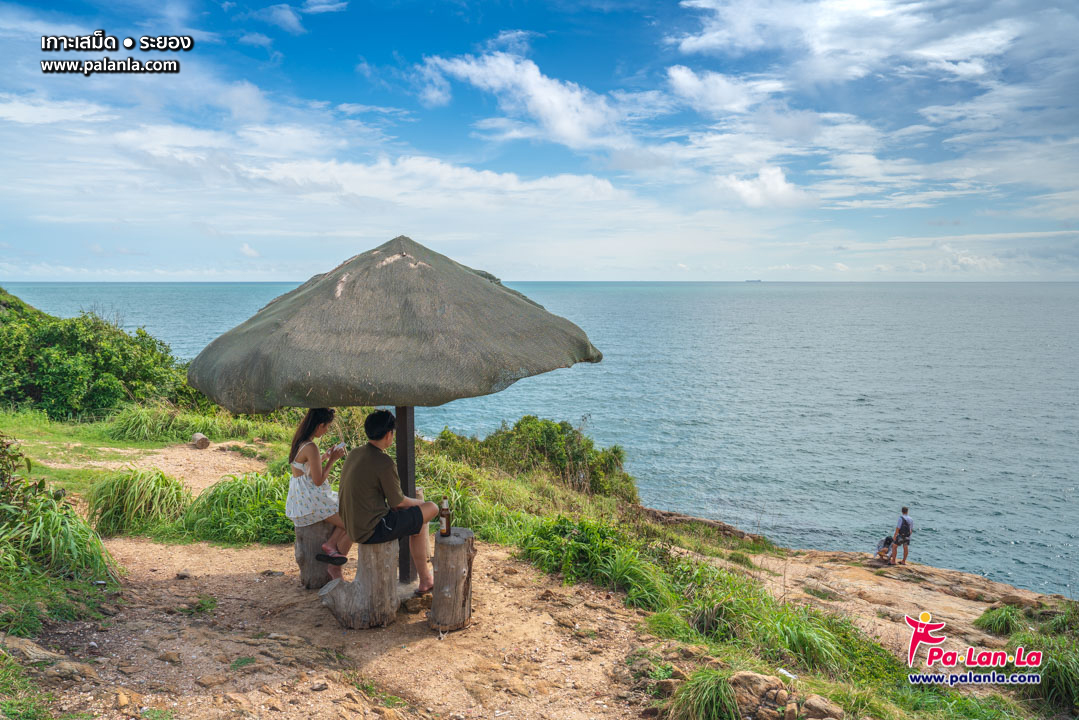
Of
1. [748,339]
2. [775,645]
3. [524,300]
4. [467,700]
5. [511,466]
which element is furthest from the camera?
[748,339]

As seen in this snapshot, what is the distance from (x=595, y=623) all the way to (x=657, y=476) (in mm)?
21328

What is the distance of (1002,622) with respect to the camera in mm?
10703

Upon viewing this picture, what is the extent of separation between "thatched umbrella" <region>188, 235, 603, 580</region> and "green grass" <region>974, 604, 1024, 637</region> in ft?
32.5

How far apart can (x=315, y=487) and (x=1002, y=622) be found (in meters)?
11.4

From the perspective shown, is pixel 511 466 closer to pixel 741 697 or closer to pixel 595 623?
pixel 595 623

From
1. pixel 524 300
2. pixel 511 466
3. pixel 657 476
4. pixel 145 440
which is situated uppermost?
pixel 524 300

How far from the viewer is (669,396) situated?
4462 centimetres

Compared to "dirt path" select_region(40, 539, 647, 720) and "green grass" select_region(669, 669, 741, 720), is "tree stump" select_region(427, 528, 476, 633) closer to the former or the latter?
"dirt path" select_region(40, 539, 647, 720)

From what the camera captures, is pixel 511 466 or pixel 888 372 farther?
pixel 888 372

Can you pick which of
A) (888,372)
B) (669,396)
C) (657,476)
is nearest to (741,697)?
(657,476)

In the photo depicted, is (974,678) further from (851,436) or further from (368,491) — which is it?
(851,436)

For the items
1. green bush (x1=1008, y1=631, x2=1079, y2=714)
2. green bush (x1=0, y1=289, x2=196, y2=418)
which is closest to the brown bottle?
green bush (x1=1008, y1=631, x2=1079, y2=714)

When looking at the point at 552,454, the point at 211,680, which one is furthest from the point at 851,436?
the point at 211,680

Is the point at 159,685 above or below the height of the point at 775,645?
above
